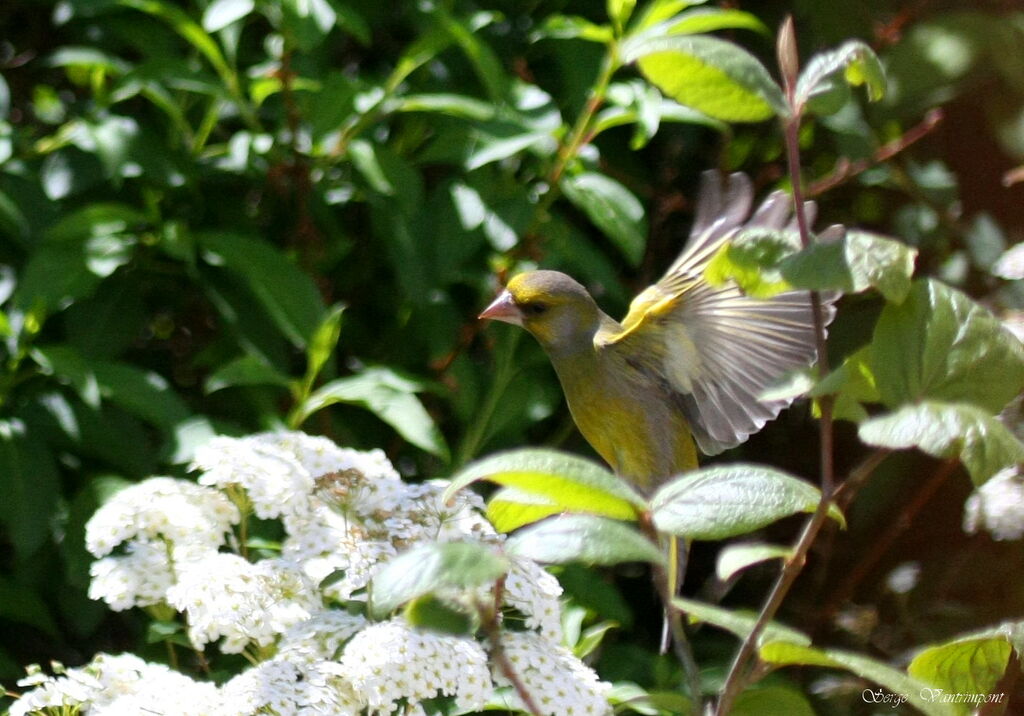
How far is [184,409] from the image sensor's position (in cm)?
165

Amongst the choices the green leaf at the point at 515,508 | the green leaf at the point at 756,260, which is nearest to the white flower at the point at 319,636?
the green leaf at the point at 515,508

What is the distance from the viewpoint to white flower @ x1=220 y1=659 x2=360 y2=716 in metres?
0.92

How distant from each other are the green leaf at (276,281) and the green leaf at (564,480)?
1008mm

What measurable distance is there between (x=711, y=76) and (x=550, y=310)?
86cm

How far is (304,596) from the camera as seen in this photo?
3.53 feet

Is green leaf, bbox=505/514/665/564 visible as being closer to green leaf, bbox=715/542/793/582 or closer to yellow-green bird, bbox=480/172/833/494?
green leaf, bbox=715/542/793/582

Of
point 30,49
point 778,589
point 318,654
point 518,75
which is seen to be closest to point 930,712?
point 778,589

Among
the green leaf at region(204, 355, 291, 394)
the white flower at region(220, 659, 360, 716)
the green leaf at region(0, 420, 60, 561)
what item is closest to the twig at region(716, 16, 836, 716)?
the white flower at region(220, 659, 360, 716)

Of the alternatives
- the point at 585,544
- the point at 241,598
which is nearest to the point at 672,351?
the point at 241,598

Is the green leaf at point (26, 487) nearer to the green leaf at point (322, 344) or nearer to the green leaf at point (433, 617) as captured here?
the green leaf at point (322, 344)

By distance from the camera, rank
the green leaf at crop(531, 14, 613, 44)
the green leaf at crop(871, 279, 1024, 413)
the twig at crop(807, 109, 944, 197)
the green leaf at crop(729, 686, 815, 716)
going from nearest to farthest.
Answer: the green leaf at crop(871, 279, 1024, 413)
the green leaf at crop(729, 686, 815, 716)
the green leaf at crop(531, 14, 613, 44)
the twig at crop(807, 109, 944, 197)

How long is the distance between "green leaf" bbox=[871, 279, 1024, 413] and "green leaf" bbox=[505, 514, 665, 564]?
6.2 inches

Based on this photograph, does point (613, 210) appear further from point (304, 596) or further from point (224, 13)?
point (304, 596)

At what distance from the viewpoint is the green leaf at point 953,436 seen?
1.96 ft
